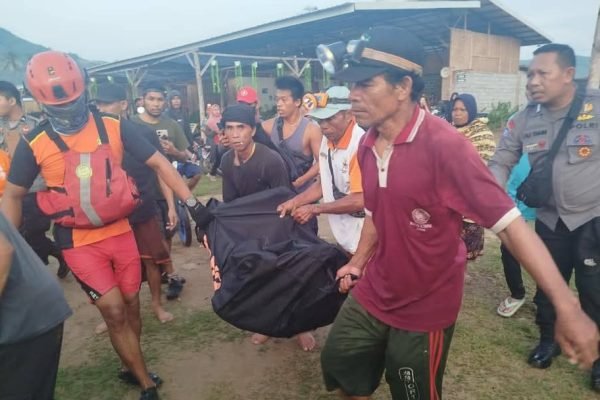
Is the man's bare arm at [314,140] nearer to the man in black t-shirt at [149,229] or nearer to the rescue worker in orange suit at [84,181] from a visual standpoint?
the man in black t-shirt at [149,229]

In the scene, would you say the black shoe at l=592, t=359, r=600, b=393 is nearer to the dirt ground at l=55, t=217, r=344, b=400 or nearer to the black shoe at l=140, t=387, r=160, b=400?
the dirt ground at l=55, t=217, r=344, b=400

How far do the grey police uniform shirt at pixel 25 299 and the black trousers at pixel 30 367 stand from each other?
4 cm

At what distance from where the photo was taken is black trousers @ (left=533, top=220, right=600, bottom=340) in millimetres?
2879

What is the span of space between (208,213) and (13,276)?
1339mm

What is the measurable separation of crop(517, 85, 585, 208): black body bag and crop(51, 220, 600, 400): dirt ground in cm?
120

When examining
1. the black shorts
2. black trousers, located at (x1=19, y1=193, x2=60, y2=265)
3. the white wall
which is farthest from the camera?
the white wall

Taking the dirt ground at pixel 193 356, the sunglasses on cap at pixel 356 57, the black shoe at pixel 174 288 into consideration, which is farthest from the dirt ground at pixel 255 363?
the sunglasses on cap at pixel 356 57

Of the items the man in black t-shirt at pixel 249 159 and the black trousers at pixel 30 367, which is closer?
the black trousers at pixel 30 367

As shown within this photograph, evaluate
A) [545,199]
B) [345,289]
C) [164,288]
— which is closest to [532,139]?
[545,199]

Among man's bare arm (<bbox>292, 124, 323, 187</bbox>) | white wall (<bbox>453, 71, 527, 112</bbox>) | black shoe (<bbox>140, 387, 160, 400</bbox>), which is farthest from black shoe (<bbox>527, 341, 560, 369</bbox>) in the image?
white wall (<bbox>453, 71, 527, 112</bbox>)

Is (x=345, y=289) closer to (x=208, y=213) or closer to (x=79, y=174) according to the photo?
(x=208, y=213)

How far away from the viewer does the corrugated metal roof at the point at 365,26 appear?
468 inches

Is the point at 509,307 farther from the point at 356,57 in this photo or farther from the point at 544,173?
the point at 356,57

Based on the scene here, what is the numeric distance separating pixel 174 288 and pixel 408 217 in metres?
3.32
